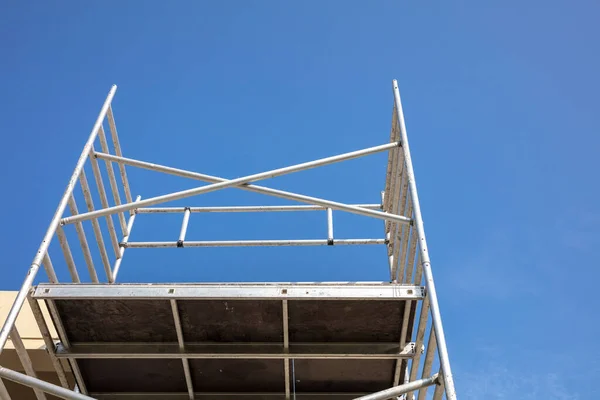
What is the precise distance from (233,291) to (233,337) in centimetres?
79

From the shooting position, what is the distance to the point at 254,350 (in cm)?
784

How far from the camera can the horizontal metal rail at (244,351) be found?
7.76 m

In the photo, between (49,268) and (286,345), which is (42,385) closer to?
(49,268)

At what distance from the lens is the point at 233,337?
25.8 feet

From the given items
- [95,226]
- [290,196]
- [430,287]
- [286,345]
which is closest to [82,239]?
[95,226]

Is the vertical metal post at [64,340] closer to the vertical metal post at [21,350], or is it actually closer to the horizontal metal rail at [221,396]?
the horizontal metal rail at [221,396]

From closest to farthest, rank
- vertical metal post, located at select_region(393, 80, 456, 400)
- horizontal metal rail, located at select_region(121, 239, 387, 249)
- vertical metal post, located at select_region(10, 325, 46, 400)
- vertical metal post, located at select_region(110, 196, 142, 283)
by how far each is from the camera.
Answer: vertical metal post, located at select_region(393, 80, 456, 400) < vertical metal post, located at select_region(10, 325, 46, 400) < vertical metal post, located at select_region(110, 196, 142, 283) < horizontal metal rail, located at select_region(121, 239, 387, 249)

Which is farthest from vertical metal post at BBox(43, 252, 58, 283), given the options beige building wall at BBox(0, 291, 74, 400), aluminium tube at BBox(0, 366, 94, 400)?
beige building wall at BBox(0, 291, 74, 400)

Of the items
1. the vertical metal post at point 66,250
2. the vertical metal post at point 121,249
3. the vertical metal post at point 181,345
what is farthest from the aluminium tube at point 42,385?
the vertical metal post at point 121,249

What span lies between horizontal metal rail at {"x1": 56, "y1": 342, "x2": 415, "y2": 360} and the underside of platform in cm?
1

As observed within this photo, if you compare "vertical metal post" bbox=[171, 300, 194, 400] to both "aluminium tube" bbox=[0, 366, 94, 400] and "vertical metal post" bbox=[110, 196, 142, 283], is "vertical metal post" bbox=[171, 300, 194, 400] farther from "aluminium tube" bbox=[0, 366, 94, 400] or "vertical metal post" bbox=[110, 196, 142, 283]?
"vertical metal post" bbox=[110, 196, 142, 283]

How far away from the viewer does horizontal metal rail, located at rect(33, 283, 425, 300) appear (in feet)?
23.9

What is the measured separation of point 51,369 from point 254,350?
3824 millimetres

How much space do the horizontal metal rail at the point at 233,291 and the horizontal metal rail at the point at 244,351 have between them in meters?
0.85
